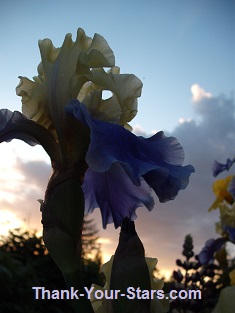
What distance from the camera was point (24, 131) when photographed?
0.81m

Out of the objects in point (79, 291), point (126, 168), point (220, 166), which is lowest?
point (79, 291)

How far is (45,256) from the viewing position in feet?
13.8

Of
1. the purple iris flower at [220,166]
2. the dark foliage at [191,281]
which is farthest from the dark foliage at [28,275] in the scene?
the purple iris flower at [220,166]

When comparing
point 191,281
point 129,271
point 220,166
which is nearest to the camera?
point 129,271

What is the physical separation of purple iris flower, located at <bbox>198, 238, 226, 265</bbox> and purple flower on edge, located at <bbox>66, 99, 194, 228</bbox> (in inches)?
85.9

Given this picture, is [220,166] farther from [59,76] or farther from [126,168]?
[126,168]

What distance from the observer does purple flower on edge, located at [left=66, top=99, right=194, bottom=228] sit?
0.64 metres

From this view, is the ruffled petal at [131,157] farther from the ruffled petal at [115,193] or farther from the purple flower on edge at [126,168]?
the ruffled petal at [115,193]

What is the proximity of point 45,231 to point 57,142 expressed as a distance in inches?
7.4

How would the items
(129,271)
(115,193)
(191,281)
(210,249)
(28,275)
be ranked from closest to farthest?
(129,271) → (115,193) → (191,281) → (210,249) → (28,275)

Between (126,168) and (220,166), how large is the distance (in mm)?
2594

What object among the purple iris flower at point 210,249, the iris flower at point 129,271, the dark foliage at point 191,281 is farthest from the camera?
the purple iris flower at point 210,249

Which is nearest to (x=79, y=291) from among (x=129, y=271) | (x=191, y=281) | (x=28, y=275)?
(x=129, y=271)

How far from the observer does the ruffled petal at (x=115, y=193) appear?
32.4 inches
